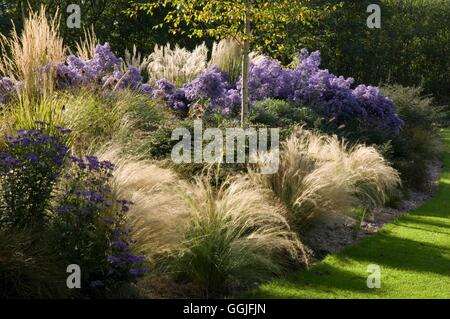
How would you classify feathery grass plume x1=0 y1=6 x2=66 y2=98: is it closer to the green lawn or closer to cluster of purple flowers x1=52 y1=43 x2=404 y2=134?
cluster of purple flowers x1=52 y1=43 x2=404 y2=134

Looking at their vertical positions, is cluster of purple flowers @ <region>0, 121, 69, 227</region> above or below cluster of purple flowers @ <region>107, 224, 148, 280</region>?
above

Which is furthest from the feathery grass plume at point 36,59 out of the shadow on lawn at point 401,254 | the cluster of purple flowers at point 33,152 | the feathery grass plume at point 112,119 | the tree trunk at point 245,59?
the shadow on lawn at point 401,254

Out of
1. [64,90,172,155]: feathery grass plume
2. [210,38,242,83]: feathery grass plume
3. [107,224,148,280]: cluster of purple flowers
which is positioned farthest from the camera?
[210,38,242,83]: feathery grass plume

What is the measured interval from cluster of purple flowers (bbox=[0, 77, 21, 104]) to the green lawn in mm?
4439

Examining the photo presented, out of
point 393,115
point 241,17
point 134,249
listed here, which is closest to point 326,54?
point 393,115

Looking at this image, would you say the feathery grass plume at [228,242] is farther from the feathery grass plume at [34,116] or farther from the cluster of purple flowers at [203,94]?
the cluster of purple flowers at [203,94]

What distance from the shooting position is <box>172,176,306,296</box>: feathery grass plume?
4957 mm

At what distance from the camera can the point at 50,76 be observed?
774 cm

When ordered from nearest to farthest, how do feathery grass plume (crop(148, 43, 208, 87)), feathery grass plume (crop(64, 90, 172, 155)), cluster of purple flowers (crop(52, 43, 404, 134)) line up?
feathery grass plume (crop(64, 90, 172, 155))
cluster of purple flowers (crop(52, 43, 404, 134))
feathery grass plume (crop(148, 43, 208, 87))

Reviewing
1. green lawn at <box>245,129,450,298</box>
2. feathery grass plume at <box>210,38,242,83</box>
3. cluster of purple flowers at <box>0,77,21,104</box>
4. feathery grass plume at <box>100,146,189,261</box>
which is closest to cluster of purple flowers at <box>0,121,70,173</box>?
feathery grass plume at <box>100,146,189,261</box>

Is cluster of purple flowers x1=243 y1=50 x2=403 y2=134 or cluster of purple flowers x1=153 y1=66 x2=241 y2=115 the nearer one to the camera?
cluster of purple flowers x1=153 y1=66 x2=241 y2=115

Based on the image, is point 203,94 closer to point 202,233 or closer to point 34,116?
point 34,116

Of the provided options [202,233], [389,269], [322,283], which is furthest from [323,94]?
[202,233]
